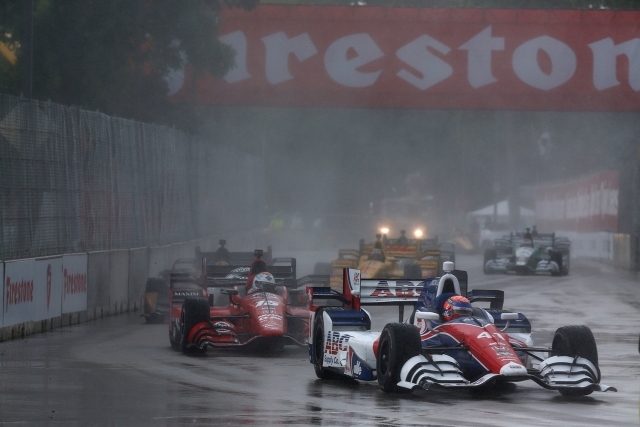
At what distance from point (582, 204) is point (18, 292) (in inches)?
1811

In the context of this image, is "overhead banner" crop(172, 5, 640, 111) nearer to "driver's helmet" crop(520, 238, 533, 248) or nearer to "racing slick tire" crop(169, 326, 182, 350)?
"driver's helmet" crop(520, 238, 533, 248)

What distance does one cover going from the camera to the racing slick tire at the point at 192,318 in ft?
48.6

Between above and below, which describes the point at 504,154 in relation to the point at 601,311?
above

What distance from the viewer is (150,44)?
115ft

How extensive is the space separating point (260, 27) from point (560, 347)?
1032 inches

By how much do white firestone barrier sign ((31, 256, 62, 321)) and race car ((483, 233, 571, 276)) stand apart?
20.5 metres

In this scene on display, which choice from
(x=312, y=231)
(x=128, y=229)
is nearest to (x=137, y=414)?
(x=128, y=229)

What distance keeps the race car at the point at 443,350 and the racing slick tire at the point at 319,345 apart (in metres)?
0.01

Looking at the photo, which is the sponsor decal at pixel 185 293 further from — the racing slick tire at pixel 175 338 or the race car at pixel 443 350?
the race car at pixel 443 350

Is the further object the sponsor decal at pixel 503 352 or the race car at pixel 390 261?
the race car at pixel 390 261

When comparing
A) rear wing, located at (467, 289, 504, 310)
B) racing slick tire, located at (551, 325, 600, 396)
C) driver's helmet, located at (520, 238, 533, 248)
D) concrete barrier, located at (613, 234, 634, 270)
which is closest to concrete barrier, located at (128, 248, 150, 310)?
rear wing, located at (467, 289, 504, 310)

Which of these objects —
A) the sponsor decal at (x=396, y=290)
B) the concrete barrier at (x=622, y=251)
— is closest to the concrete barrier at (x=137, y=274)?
the sponsor decal at (x=396, y=290)

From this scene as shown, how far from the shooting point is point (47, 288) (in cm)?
1772

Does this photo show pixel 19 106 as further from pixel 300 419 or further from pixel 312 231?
pixel 312 231
